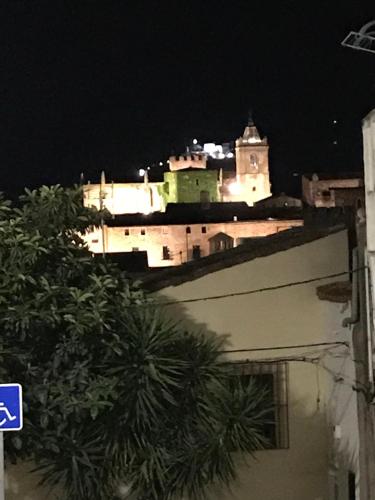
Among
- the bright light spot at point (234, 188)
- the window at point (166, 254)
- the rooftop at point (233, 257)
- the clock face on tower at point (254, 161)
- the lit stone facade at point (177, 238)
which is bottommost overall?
the rooftop at point (233, 257)

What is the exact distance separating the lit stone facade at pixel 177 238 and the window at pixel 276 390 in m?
46.1

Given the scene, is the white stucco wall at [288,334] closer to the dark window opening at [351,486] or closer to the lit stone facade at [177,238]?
the dark window opening at [351,486]

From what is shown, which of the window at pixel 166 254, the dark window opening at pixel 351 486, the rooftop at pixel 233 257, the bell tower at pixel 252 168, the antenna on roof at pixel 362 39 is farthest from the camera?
the bell tower at pixel 252 168

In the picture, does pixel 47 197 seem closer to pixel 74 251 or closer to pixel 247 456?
pixel 74 251

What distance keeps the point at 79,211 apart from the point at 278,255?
2.64m

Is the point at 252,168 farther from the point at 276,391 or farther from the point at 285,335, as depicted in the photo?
the point at 276,391

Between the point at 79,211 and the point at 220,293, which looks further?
the point at 220,293

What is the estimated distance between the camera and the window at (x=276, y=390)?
34.4 ft

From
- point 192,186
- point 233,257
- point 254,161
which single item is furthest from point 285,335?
point 254,161

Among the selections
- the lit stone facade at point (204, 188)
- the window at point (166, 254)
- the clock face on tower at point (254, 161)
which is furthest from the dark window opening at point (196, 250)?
the clock face on tower at point (254, 161)

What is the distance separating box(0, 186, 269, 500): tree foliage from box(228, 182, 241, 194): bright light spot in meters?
79.2

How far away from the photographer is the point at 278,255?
10.6 m

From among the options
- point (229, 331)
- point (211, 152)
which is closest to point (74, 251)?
point (229, 331)

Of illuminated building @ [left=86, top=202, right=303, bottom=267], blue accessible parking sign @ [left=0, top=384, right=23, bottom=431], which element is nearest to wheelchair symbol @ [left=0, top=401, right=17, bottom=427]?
blue accessible parking sign @ [left=0, top=384, right=23, bottom=431]
